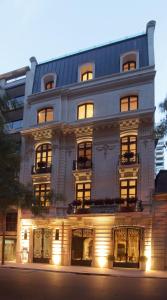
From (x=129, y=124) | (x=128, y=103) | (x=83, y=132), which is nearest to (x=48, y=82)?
(x=83, y=132)

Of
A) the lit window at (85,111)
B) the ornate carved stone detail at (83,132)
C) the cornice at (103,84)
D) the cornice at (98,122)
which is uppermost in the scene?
the cornice at (103,84)

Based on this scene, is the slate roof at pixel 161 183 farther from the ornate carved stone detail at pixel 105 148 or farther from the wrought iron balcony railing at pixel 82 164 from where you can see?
the wrought iron balcony railing at pixel 82 164

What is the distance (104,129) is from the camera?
3159cm

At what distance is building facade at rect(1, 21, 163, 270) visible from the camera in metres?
29.0

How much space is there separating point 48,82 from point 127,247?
1659cm

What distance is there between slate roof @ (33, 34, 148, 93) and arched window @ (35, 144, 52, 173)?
18.7ft

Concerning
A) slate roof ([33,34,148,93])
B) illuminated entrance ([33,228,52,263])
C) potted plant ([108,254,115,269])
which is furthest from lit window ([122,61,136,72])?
potted plant ([108,254,115,269])

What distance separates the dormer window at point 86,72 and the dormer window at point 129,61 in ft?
9.26

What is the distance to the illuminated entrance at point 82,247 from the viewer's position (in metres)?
30.1

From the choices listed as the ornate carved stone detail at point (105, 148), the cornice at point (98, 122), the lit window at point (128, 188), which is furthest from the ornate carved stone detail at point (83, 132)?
the lit window at point (128, 188)

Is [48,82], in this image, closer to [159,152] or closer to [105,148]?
[105,148]

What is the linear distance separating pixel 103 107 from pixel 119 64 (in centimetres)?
404

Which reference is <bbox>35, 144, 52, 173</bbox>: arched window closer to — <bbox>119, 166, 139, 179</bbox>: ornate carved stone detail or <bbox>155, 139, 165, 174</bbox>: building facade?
<bbox>119, 166, 139, 179</bbox>: ornate carved stone detail

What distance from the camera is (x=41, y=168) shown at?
33094 mm
